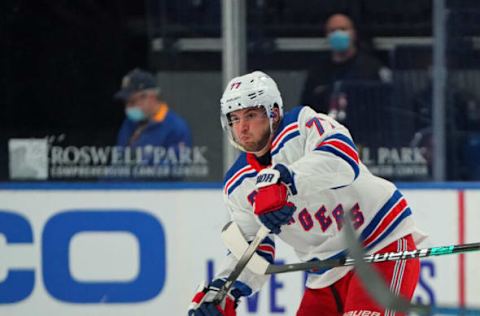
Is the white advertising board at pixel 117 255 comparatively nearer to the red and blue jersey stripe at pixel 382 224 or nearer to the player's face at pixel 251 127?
the red and blue jersey stripe at pixel 382 224

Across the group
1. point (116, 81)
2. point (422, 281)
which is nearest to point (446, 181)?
point (422, 281)

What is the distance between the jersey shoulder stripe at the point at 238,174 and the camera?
430 centimetres

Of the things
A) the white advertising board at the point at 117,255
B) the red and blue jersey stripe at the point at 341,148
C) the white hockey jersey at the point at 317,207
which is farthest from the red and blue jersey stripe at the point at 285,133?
the white advertising board at the point at 117,255

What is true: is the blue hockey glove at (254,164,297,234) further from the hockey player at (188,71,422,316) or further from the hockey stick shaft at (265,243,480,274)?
the hockey stick shaft at (265,243,480,274)

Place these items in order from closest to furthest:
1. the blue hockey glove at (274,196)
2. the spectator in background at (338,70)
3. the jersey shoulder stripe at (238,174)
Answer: the blue hockey glove at (274,196) → the jersey shoulder stripe at (238,174) → the spectator in background at (338,70)

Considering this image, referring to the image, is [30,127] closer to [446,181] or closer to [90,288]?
[90,288]

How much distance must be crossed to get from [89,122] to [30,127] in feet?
0.92

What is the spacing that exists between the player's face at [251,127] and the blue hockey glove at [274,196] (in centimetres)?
19

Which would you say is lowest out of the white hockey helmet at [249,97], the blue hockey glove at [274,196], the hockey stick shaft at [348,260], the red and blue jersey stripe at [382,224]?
the hockey stick shaft at [348,260]

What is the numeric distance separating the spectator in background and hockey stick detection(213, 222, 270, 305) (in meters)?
1.83

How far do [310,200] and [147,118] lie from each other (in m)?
1.94

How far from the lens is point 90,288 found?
19.9ft

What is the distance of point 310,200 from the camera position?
4289mm

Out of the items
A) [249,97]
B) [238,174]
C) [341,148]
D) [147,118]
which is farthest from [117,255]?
[341,148]
